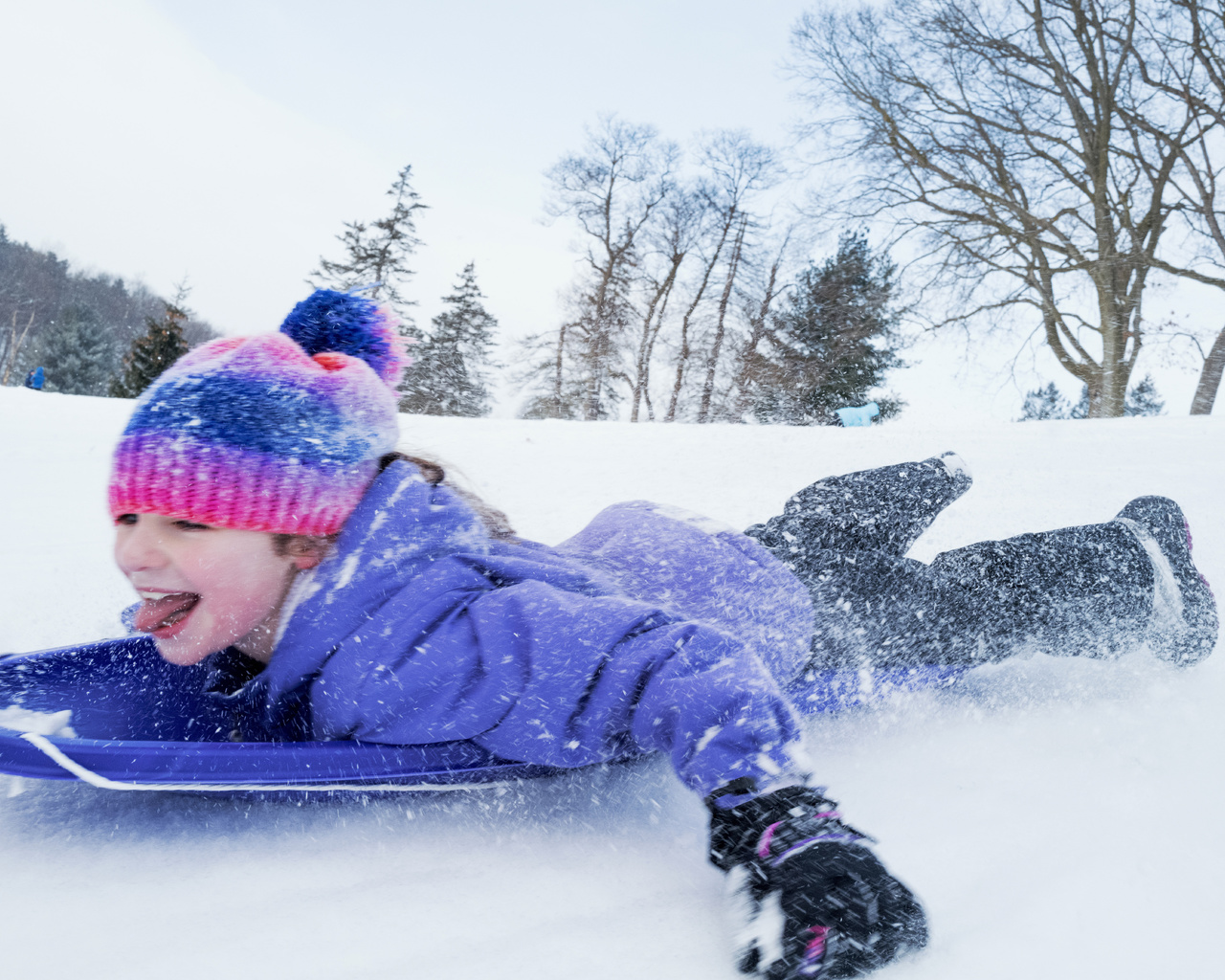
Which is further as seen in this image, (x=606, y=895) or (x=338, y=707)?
(x=338, y=707)

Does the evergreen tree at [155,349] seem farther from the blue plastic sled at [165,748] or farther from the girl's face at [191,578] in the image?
the girl's face at [191,578]

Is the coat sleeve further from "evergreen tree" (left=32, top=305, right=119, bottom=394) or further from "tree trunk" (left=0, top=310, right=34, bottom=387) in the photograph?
"tree trunk" (left=0, top=310, right=34, bottom=387)

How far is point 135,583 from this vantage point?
0.96 m

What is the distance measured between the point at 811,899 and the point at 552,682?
348mm

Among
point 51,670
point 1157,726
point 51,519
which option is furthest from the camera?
point 51,519

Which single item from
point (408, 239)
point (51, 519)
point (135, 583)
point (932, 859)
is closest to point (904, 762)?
point (932, 859)

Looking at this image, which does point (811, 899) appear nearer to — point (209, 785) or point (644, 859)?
point (644, 859)

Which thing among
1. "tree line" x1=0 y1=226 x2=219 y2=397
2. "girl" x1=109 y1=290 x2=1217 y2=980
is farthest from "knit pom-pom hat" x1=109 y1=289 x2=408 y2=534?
"tree line" x1=0 y1=226 x2=219 y2=397

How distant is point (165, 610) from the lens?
0.96 m

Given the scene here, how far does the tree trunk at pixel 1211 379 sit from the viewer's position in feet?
30.9

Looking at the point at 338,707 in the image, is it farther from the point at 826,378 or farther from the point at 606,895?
the point at 826,378

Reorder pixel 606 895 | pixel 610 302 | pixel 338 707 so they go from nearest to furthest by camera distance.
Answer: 1. pixel 606 895
2. pixel 338 707
3. pixel 610 302

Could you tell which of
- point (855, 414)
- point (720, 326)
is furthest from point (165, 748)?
point (720, 326)

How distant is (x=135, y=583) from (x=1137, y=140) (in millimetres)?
13440
